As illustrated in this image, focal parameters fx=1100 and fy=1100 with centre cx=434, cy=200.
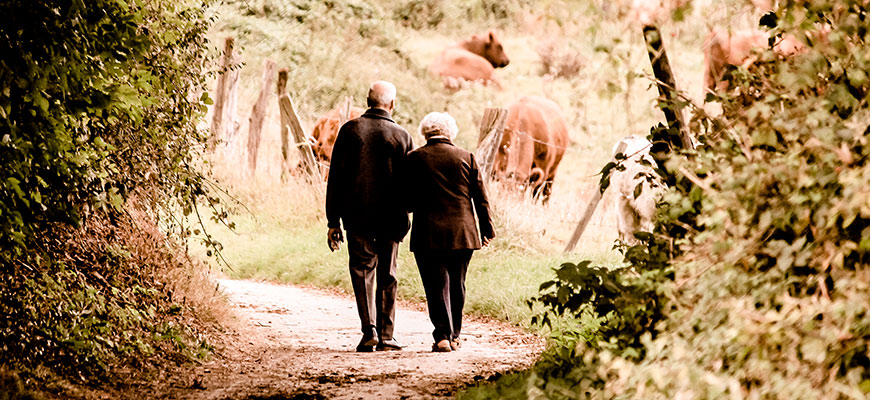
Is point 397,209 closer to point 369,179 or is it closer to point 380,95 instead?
point 369,179

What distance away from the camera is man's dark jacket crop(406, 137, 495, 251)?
8016 millimetres

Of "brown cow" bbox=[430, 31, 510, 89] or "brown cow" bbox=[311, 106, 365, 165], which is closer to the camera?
"brown cow" bbox=[311, 106, 365, 165]

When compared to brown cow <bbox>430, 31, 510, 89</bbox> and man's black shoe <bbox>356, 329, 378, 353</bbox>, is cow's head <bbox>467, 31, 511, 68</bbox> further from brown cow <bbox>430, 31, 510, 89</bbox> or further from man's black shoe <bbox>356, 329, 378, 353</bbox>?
man's black shoe <bbox>356, 329, 378, 353</bbox>

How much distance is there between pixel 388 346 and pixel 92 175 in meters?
2.91

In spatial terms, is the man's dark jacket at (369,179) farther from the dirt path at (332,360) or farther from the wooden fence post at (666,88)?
the wooden fence post at (666,88)

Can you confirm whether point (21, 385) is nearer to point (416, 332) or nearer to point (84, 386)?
point (84, 386)

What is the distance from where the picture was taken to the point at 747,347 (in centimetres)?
348

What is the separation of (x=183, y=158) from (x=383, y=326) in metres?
1.92

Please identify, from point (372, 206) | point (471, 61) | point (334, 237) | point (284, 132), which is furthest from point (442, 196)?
point (471, 61)

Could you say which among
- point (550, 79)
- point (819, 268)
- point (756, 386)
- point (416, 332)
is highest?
point (550, 79)

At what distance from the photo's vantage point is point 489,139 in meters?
14.3

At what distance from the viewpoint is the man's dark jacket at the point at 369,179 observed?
8.09 meters

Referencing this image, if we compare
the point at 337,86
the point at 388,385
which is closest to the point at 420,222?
the point at 388,385

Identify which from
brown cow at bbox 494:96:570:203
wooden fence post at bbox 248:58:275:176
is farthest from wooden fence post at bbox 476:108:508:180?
wooden fence post at bbox 248:58:275:176
